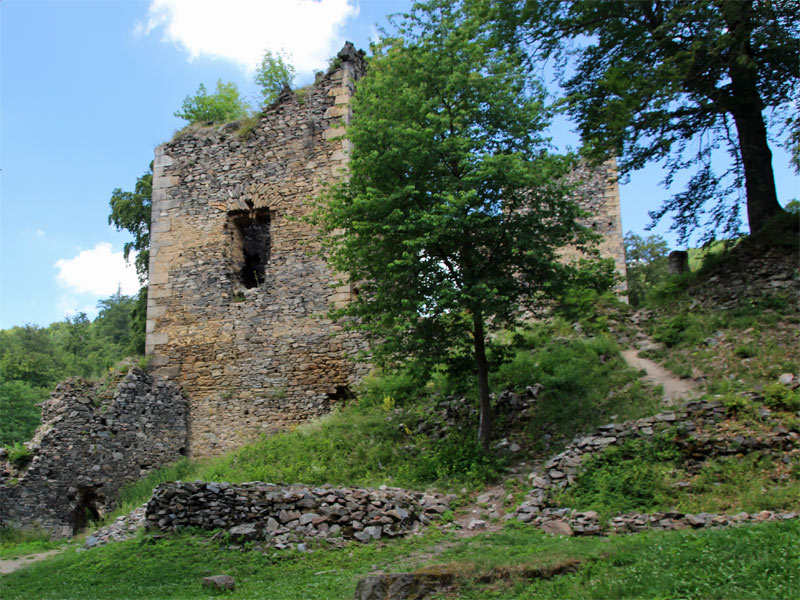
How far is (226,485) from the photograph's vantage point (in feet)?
29.1

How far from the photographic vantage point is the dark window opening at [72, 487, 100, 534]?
12892mm

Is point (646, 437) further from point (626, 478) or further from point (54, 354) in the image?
point (54, 354)

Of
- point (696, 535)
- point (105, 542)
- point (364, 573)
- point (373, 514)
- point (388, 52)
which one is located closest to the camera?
point (696, 535)

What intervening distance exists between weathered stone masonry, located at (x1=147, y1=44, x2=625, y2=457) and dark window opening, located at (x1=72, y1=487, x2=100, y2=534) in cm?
239

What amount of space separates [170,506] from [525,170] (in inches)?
278

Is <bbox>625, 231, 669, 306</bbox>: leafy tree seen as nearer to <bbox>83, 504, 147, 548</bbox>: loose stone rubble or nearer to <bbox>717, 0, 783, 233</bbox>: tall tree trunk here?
<bbox>717, 0, 783, 233</bbox>: tall tree trunk

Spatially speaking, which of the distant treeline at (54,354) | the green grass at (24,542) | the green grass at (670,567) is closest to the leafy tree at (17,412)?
the distant treeline at (54,354)

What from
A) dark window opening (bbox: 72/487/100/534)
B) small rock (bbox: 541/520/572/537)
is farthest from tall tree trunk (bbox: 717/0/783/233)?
dark window opening (bbox: 72/487/100/534)

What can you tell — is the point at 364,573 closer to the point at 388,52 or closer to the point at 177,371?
the point at 388,52

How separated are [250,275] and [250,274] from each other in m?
0.04

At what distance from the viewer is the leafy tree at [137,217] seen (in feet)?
71.7

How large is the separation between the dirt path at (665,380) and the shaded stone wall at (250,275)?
227 inches

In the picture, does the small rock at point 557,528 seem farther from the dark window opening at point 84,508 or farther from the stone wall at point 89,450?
the dark window opening at point 84,508

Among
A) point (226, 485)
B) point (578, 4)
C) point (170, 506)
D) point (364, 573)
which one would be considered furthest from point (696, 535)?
point (578, 4)
